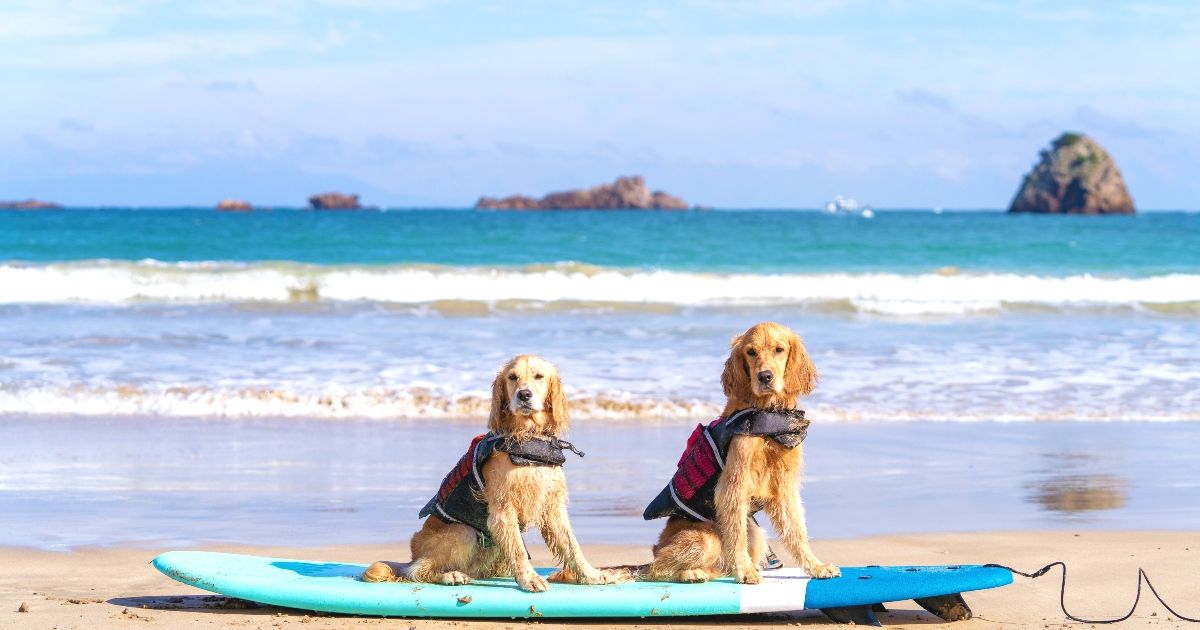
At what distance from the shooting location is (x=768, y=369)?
5.16 meters

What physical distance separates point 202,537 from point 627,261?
1098 inches

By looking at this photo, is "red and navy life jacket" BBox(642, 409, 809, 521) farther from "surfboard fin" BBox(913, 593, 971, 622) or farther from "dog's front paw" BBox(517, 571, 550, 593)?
"surfboard fin" BBox(913, 593, 971, 622)

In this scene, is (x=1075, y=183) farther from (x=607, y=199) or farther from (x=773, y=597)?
(x=773, y=597)

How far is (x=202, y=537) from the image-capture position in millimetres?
6801

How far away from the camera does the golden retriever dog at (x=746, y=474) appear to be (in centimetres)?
520

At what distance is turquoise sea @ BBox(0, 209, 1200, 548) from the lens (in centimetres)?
755

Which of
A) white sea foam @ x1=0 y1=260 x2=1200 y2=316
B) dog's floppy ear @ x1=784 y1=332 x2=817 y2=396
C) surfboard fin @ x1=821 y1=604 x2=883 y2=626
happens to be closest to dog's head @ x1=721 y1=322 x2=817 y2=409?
dog's floppy ear @ x1=784 y1=332 x2=817 y2=396

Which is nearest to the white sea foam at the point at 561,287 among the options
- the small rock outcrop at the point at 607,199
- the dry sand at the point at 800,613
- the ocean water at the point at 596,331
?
the ocean water at the point at 596,331

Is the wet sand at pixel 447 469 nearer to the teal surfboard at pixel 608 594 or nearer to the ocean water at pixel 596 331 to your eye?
the ocean water at pixel 596 331

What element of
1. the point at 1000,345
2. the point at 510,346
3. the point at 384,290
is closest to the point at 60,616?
the point at 510,346

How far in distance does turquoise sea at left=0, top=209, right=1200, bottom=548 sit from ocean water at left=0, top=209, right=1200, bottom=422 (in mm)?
71

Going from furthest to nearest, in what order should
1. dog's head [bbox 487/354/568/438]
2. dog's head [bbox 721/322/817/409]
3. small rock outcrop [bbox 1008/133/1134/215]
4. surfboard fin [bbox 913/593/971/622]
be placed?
small rock outcrop [bbox 1008/133/1134/215] → surfboard fin [bbox 913/593/971/622] → dog's head [bbox 721/322/817/409] → dog's head [bbox 487/354/568/438]

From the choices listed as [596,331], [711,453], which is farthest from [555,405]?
[596,331]

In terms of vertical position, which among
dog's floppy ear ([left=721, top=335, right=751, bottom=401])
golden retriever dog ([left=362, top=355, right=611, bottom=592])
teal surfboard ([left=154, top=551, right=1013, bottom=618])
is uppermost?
dog's floppy ear ([left=721, top=335, right=751, bottom=401])
